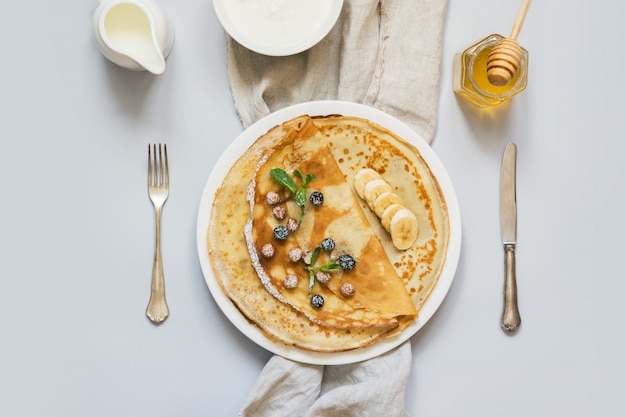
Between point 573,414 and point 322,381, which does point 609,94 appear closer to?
point 573,414

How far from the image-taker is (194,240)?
223cm

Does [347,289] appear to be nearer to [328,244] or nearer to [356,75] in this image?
[328,244]

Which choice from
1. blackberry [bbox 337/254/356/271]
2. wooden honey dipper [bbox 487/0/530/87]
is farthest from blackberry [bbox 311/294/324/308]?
wooden honey dipper [bbox 487/0/530/87]

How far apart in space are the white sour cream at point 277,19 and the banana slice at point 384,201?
24.5 inches

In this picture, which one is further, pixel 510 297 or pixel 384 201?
pixel 510 297

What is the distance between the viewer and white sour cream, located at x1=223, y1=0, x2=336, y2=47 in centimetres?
212

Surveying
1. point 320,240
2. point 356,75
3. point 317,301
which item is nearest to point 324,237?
point 320,240

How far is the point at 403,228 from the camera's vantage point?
210 cm

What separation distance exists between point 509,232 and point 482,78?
0.59 metres

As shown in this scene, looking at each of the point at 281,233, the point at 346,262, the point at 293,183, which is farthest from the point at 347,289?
the point at 293,183

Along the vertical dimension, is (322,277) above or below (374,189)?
below

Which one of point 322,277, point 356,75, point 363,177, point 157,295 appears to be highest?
point 356,75

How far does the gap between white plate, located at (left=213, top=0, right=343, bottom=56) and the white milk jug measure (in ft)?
0.76

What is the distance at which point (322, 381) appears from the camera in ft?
7.36
